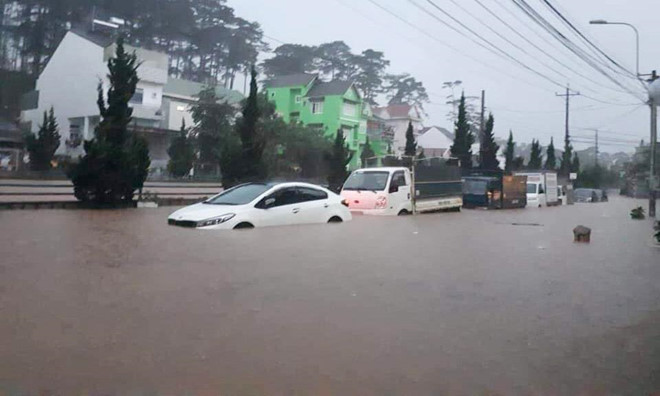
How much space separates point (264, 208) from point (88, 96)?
96.3ft

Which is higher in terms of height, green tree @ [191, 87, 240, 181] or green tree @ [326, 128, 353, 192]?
A: green tree @ [191, 87, 240, 181]

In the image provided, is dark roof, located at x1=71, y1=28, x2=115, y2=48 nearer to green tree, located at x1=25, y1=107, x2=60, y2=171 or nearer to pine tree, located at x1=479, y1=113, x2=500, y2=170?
green tree, located at x1=25, y1=107, x2=60, y2=171

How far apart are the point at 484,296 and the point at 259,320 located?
2.99 metres

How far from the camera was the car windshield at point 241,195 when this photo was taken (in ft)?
43.1

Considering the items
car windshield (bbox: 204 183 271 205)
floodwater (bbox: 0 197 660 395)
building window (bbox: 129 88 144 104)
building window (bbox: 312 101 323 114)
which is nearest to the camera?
floodwater (bbox: 0 197 660 395)

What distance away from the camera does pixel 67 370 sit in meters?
4.42

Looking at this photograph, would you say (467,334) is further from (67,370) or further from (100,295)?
(100,295)

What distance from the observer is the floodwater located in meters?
4.44

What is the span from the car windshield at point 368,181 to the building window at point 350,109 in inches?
1155

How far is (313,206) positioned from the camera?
45.6 feet

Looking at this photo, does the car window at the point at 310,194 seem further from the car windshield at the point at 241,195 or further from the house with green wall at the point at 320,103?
the house with green wall at the point at 320,103

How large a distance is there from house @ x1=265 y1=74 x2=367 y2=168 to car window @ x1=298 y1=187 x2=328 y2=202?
1305 inches

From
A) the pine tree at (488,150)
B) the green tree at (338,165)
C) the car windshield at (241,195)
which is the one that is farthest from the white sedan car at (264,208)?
the pine tree at (488,150)

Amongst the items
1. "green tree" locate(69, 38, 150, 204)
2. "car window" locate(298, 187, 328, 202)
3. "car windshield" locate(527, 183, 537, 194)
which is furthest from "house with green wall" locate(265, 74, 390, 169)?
"car window" locate(298, 187, 328, 202)
